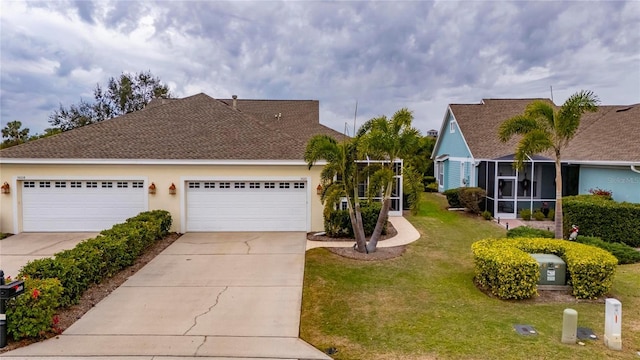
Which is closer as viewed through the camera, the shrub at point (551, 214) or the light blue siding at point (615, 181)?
the light blue siding at point (615, 181)

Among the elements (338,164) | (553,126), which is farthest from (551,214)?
(338,164)

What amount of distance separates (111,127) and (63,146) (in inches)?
80.6

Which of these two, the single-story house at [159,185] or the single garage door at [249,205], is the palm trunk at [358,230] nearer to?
the single-story house at [159,185]

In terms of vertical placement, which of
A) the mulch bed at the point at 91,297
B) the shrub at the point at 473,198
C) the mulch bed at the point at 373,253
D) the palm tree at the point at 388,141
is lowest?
the mulch bed at the point at 91,297

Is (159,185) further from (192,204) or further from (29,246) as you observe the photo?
(29,246)

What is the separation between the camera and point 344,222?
43.9ft

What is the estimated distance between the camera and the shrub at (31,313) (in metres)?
A: 5.80

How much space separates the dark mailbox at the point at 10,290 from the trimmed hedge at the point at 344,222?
8816 mm

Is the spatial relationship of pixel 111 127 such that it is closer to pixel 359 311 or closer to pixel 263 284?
pixel 263 284

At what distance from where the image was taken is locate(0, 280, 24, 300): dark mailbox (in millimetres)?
5613

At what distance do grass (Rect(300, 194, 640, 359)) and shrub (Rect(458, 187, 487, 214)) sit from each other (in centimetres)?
738

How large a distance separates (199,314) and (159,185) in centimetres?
817

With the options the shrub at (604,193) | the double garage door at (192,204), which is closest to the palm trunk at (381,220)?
the double garage door at (192,204)

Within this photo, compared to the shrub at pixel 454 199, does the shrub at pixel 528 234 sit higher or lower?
lower
